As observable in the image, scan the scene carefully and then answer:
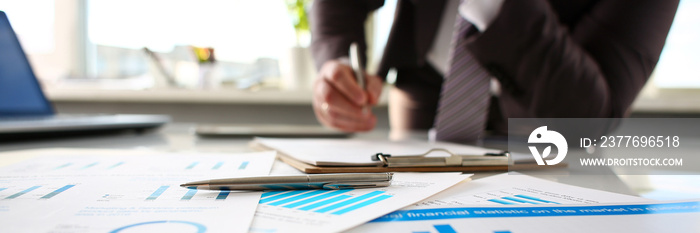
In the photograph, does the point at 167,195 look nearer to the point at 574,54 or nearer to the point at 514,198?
the point at 514,198

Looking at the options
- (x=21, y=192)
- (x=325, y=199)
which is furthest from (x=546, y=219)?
(x=21, y=192)

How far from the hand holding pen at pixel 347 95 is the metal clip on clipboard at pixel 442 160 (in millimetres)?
361

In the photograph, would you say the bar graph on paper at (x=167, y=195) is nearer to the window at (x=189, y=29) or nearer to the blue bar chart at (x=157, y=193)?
the blue bar chart at (x=157, y=193)

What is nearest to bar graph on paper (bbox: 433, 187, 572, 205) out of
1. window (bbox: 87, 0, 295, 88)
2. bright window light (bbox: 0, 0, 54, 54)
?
window (bbox: 87, 0, 295, 88)

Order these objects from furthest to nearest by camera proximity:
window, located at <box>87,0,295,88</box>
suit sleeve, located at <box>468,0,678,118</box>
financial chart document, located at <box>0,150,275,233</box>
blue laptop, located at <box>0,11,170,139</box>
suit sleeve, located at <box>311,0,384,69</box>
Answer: window, located at <box>87,0,295,88</box> < suit sleeve, located at <box>311,0,384,69</box> < blue laptop, located at <box>0,11,170,139</box> < suit sleeve, located at <box>468,0,678,118</box> < financial chart document, located at <box>0,150,275,233</box>

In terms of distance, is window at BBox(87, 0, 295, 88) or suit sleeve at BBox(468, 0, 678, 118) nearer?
suit sleeve at BBox(468, 0, 678, 118)

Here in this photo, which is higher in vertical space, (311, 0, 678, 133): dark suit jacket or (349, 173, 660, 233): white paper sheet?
(311, 0, 678, 133): dark suit jacket

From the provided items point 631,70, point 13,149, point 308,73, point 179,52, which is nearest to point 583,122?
point 631,70

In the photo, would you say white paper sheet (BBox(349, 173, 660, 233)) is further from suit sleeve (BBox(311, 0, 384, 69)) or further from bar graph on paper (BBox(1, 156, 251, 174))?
suit sleeve (BBox(311, 0, 384, 69))

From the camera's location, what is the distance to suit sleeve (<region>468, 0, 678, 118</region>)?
2.02 feet

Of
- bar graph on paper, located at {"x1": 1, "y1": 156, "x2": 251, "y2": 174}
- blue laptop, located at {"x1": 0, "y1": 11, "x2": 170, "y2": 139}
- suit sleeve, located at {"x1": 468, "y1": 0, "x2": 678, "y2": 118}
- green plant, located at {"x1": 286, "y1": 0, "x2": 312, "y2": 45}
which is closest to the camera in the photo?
bar graph on paper, located at {"x1": 1, "y1": 156, "x2": 251, "y2": 174}

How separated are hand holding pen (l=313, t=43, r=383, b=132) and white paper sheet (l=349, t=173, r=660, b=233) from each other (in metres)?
0.43

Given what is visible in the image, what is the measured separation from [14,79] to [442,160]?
861 mm

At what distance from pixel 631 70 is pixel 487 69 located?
251 millimetres
